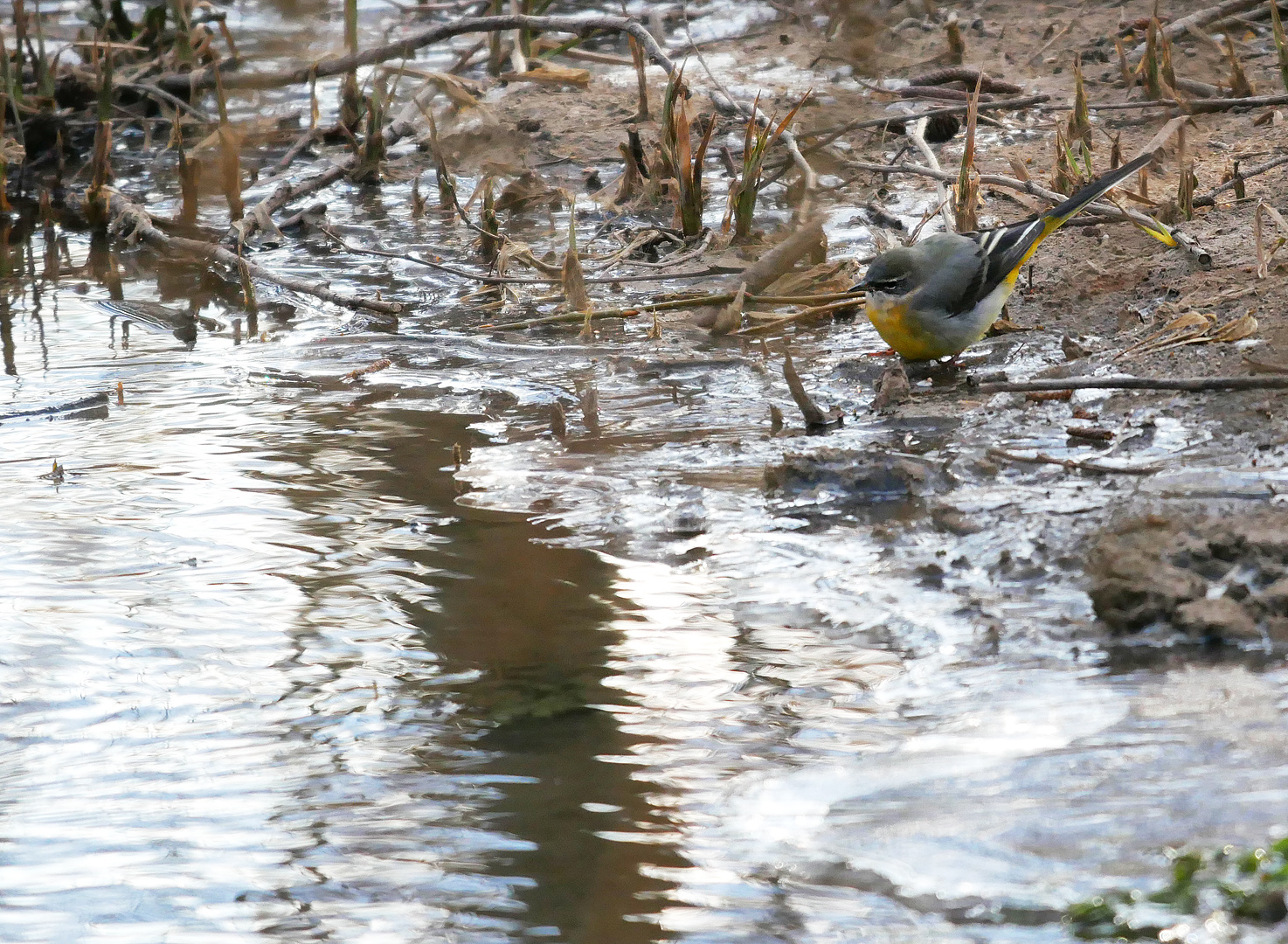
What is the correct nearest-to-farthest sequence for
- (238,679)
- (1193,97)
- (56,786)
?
(56,786), (238,679), (1193,97)

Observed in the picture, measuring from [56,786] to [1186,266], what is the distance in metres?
4.44

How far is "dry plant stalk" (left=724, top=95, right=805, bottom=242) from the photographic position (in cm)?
598

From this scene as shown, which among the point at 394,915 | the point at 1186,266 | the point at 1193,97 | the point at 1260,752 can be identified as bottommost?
the point at 394,915

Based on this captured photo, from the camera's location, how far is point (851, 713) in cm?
289

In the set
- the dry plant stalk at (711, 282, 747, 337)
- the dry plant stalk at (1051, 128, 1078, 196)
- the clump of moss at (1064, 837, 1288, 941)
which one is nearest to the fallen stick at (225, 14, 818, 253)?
the dry plant stalk at (1051, 128, 1078, 196)

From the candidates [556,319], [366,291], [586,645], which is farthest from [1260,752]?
[366,291]

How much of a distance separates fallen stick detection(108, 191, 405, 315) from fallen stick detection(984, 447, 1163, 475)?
2862mm

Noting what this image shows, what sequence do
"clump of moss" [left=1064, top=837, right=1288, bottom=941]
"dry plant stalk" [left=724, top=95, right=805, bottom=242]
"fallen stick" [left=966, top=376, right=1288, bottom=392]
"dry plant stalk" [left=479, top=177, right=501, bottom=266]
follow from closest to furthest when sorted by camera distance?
"clump of moss" [left=1064, top=837, right=1288, bottom=941] → "fallen stick" [left=966, top=376, right=1288, bottom=392] → "dry plant stalk" [left=724, top=95, right=805, bottom=242] → "dry plant stalk" [left=479, top=177, right=501, bottom=266]

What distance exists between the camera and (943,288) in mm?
4719

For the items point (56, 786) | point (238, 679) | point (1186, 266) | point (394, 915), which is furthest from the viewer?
point (1186, 266)

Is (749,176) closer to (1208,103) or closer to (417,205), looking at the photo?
(417,205)

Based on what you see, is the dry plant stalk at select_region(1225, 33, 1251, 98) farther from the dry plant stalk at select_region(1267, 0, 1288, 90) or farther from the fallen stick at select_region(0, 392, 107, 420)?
the fallen stick at select_region(0, 392, 107, 420)

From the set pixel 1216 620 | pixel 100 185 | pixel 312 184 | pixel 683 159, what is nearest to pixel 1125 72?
pixel 683 159

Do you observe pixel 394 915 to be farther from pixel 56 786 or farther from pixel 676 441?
pixel 676 441
